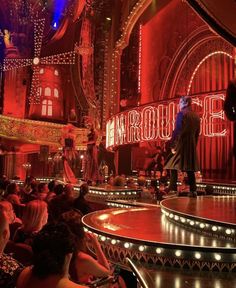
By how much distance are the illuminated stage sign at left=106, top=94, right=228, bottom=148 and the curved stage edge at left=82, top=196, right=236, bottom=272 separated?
536 centimetres

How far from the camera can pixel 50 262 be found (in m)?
1.97

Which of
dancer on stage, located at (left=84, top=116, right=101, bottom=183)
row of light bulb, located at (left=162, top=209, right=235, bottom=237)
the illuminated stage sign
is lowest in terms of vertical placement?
row of light bulb, located at (left=162, top=209, right=235, bottom=237)

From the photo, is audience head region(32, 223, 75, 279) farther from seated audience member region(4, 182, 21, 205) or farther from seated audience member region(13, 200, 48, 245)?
seated audience member region(4, 182, 21, 205)

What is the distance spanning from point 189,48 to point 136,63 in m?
3.82

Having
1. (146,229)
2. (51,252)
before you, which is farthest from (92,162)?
(51,252)

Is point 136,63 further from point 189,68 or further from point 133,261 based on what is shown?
point 133,261

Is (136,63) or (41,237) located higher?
(136,63)

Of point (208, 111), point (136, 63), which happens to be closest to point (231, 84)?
point (208, 111)

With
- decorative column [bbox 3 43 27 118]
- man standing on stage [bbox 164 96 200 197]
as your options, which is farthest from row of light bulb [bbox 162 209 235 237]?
decorative column [bbox 3 43 27 118]

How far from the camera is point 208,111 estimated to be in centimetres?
1005

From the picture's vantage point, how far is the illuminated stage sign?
1013 cm

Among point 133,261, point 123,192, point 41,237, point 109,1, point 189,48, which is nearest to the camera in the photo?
point 41,237

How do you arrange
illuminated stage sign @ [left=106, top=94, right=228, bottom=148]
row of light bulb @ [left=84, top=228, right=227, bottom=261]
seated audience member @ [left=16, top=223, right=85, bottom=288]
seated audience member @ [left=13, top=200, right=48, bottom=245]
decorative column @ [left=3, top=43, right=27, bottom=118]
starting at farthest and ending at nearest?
decorative column @ [left=3, top=43, right=27, bottom=118] < illuminated stage sign @ [left=106, top=94, right=228, bottom=148] < seated audience member @ [left=13, top=200, right=48, bottom=245] < row of light bulb @ [left=84, top=228, right=227, bottom=261] < seated audience member @ [left=16, top=223, right=85, bottom=288]

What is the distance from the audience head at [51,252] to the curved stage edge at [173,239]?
5.44 ft
